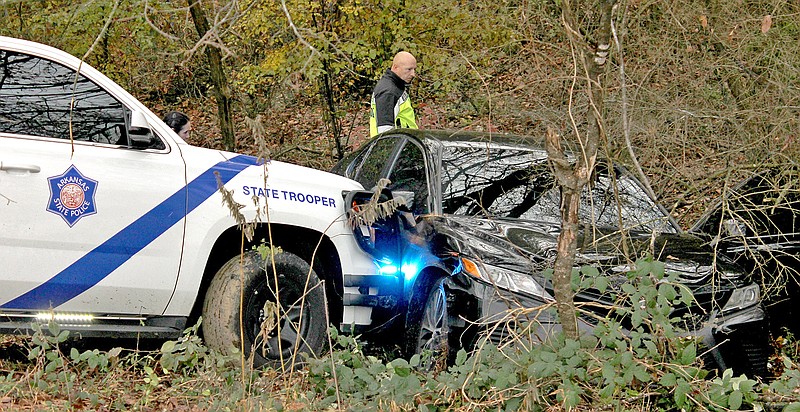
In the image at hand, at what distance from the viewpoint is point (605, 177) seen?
6.83m

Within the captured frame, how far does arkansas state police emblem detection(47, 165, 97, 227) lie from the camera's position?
5.32m

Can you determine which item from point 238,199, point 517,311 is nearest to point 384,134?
point 238,199

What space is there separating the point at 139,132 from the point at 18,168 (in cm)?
73

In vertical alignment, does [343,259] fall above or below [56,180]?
below

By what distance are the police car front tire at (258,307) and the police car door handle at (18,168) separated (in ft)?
4.07

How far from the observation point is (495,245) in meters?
5.79

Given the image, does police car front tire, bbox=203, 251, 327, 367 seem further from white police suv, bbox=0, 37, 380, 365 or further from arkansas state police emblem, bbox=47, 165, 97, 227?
arkansas state police emblem, bbox=47, 165, 97, 227

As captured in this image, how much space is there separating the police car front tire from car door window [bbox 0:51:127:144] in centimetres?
105

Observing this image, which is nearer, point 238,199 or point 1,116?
point 1,116

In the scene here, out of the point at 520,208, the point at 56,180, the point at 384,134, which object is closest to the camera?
the point at 56,180

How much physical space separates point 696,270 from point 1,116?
4.05 metres

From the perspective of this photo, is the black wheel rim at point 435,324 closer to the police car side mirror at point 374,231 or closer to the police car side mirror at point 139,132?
the police car side mirror at point 374,231

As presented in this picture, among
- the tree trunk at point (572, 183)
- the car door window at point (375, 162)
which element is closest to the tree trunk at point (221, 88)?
the car door window at point (375, 162)

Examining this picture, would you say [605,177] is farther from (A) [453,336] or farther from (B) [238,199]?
(B) [238,199]
